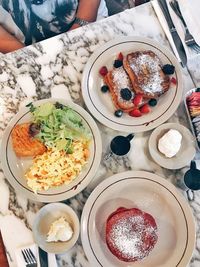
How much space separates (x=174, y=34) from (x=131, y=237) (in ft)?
2.29

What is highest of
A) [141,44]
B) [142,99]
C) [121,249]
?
[141,44]

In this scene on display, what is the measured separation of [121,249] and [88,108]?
1.47 feet

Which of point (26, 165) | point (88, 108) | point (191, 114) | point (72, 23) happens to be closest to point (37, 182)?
point (26, 165)

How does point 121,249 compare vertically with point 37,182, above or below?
below

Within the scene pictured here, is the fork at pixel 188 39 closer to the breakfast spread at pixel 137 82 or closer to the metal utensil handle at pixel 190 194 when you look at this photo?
the breakfast spread at pixel 137 82

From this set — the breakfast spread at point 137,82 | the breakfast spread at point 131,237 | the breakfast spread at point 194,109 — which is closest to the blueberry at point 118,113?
the breakfast spread at point 137,82

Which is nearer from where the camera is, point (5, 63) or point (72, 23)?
point (5, 63)

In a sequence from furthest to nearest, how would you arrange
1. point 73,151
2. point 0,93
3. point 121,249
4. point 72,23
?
point 72,23
point 0,93
point 73,151
point 121,249

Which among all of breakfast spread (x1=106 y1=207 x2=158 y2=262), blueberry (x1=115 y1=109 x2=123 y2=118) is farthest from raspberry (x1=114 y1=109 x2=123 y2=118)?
breakfast spread (x1=106 y1=207 x2=158 y2=262)

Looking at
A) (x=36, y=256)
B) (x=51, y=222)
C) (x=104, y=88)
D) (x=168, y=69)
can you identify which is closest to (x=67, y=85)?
(x=104, y=88)

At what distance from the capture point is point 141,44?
1572 mm

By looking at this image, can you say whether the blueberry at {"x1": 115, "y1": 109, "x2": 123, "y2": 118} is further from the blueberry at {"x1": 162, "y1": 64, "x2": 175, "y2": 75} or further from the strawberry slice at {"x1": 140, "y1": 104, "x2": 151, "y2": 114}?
the blueberry at {"x1": 162, "y1": 64, "x2": 175, "y2": 75}

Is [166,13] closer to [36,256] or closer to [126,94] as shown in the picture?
[126,94]

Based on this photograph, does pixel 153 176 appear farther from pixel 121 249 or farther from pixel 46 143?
pixel 46 143
